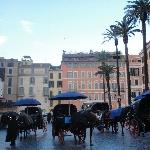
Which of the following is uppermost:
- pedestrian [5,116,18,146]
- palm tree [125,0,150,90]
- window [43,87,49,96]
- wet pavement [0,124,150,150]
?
palm tree [125,0,150,90]

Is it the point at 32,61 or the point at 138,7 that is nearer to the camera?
the point at 138,7

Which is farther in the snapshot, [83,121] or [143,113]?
[143,113]

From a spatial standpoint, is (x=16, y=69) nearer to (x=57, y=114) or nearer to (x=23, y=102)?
(x=23, y=102)

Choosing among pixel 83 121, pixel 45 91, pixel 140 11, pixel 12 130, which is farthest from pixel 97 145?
pixel 45 91

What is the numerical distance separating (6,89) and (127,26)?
63.1 m

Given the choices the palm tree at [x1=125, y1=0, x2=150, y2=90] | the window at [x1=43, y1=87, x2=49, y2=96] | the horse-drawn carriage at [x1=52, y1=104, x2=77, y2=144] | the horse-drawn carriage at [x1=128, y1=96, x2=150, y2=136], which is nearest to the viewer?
the horse-drawn carriage at [x1=128, y1=96, x2=150, y2=136]

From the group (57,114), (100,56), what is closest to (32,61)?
(100,56)

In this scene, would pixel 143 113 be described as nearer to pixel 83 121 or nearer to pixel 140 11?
pixel 83 121

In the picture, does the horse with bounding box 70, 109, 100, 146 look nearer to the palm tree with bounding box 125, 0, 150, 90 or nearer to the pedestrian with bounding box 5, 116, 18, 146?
the pedestrian with bounding box 5, 116, 18, 146

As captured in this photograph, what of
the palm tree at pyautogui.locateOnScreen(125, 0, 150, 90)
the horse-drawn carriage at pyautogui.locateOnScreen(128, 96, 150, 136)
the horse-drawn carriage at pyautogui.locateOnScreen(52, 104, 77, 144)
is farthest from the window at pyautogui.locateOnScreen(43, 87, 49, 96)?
the horse-drawn carriage at pyautogui.locateOnScreen(128, 96, 150, 136)

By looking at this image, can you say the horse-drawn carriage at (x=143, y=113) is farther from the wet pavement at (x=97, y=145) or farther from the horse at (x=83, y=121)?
the horse at (x=83, y=121)

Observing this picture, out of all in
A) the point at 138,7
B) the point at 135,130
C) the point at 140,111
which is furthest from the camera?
the point at 138,7

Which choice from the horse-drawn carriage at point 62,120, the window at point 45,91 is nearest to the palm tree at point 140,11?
the horse-drawn carriage at point 62,120

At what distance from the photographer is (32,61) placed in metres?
115
